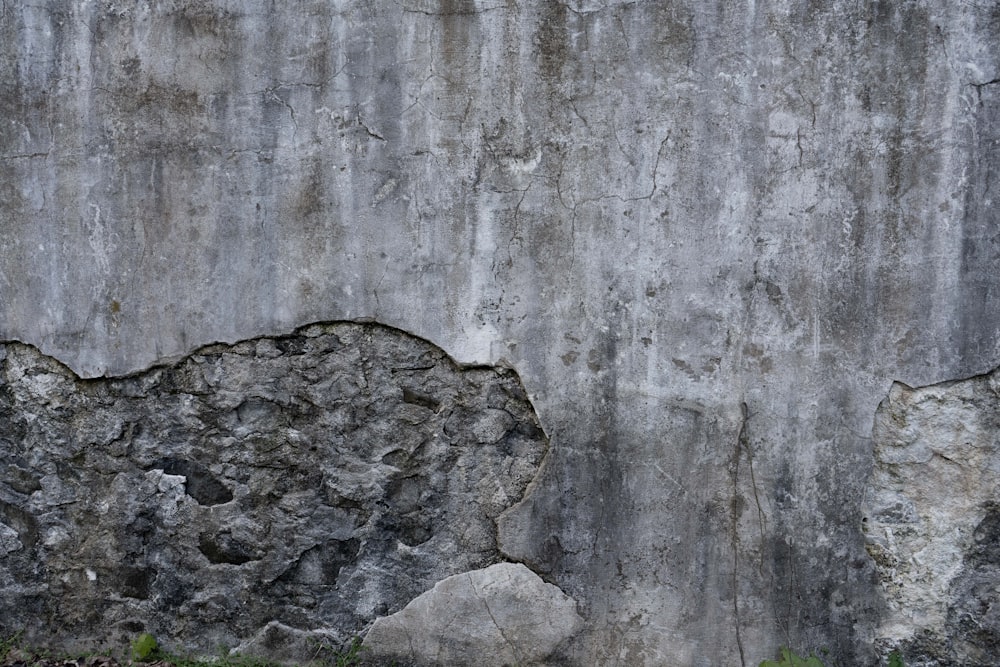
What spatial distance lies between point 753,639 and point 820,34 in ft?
6.58

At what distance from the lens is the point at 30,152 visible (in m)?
2.82

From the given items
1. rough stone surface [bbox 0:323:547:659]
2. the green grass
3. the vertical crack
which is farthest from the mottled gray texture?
the green grass

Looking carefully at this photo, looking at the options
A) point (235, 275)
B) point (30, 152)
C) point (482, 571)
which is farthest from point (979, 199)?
point (30, 152)

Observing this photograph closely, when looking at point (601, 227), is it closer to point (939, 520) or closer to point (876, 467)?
point (876, 467)

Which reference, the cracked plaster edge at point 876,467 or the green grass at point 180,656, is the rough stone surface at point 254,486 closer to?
the green grass at point 180,656

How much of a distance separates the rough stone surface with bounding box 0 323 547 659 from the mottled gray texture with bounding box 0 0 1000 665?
117mm

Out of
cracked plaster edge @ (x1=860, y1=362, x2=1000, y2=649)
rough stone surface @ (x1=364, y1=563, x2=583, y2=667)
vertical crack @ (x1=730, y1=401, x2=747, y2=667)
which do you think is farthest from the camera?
rough stone surface @ (x1=364, y1=563, x2=583, y2=667)

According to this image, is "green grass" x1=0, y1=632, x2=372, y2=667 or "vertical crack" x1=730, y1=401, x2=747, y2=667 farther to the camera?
"green grass" x1=0, y1=632, x2=372, y2=667

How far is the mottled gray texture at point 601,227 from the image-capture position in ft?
8.23

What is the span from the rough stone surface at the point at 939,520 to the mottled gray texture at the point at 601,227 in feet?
0.23

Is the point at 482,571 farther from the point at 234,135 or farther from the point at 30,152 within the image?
the point at 30,152

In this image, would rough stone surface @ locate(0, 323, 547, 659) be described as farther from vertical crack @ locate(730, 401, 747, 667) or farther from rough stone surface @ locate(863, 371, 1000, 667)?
rough stone surface @ locate(863, 371, 1000, 667)

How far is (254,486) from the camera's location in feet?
9.27

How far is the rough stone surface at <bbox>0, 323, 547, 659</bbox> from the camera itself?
2.75 m
